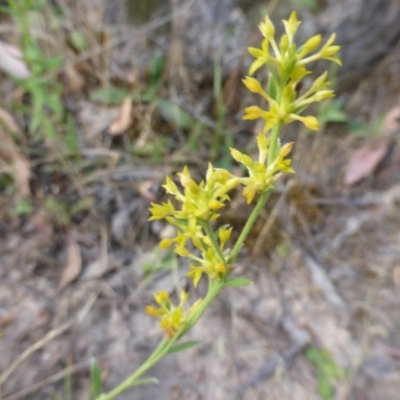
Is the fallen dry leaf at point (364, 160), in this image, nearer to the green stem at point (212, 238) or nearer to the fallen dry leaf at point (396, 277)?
the fallen dry leaf at point (396, 277)

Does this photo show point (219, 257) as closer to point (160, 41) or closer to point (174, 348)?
point (174, 348)

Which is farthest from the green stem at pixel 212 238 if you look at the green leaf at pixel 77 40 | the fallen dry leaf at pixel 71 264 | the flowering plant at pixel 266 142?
the green leaf at pixel 77 40

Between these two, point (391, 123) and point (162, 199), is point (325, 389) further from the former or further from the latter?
point (391, 123)

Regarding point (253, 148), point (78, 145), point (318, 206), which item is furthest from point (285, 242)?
point (78, 145)

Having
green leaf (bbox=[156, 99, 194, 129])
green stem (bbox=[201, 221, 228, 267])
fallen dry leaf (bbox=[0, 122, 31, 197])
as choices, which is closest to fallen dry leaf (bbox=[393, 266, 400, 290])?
green leaf (bbox=[156, 99, 194, 129])

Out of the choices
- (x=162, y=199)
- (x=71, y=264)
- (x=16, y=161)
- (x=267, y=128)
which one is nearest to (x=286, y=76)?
(x=267, y=128)

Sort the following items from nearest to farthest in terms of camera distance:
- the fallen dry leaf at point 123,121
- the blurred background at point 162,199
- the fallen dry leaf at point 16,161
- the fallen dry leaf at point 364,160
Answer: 1. the blurred background at point 162,199
2. the fallen dry leaf at point 16,161
3. the fallen dry leaf at point 123,121
4. the fallen dry leaf at point 364,160
